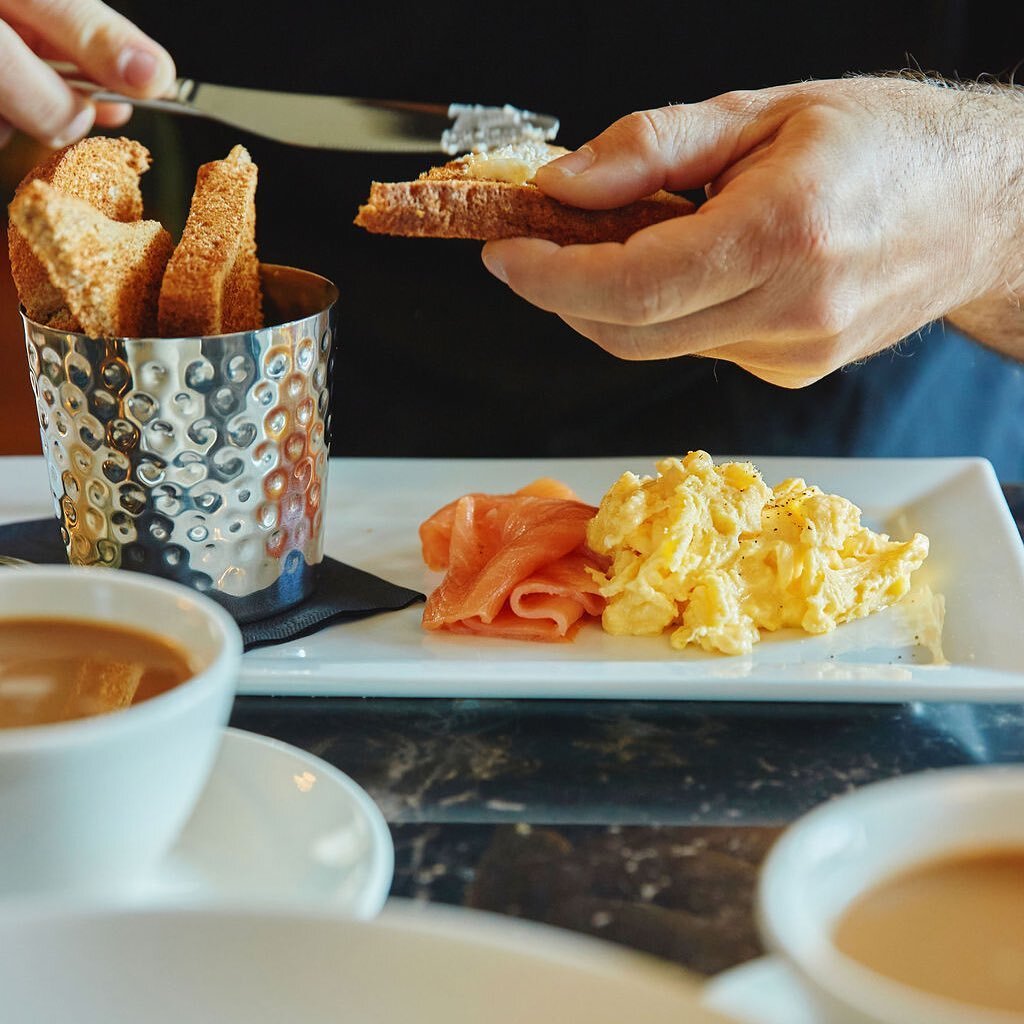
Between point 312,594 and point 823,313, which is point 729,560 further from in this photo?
point 312,594

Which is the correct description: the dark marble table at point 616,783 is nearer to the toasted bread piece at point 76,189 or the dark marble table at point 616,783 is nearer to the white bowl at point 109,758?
the white bowl at point 109,758

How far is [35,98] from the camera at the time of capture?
1079mm

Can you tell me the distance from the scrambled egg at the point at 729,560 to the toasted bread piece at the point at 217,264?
44 centimetres

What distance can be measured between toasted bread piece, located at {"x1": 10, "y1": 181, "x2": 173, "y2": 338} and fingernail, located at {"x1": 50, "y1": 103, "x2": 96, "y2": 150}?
42 mm

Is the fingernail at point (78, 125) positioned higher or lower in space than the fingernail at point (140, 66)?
lower

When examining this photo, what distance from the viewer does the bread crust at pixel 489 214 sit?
122 centimetres

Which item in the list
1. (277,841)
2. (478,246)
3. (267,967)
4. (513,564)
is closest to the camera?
(267,967)

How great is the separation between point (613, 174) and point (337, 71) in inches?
30.2

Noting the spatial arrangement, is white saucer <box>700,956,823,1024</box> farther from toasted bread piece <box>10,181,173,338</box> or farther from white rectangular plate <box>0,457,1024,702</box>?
toasted bread piece <box>10,181,173,338</box>

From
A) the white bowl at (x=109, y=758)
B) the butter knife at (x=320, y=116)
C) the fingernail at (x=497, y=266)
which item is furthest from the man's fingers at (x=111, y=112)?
the white bowl at (x=109, y=758)

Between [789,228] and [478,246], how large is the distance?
782mm

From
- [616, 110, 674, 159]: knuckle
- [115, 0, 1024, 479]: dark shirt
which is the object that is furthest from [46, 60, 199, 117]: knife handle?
[115, 0, 1024, 479]: dark shirt

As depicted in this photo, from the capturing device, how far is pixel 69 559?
1389 millimetres

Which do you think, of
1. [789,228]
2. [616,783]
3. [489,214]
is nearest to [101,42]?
[489,214]
